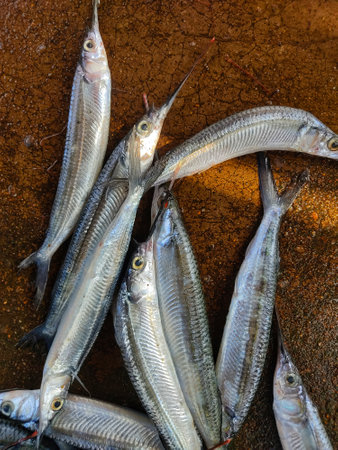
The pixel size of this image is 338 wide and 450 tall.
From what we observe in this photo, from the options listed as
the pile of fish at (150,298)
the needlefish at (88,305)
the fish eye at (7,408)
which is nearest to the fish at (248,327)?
the pile of fish at (150,298)

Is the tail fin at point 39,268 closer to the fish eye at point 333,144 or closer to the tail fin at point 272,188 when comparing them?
the tail fin at point 272,188

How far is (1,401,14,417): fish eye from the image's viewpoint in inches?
132

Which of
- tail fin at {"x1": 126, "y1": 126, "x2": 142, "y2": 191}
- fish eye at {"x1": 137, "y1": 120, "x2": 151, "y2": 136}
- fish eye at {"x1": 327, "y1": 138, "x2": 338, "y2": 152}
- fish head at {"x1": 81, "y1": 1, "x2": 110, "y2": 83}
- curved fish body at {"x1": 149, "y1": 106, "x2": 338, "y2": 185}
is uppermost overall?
fish head at {"x1": 81, "y1": 1, "x2": 110, "y2": 83}

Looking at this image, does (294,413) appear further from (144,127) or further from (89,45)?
(89,45)

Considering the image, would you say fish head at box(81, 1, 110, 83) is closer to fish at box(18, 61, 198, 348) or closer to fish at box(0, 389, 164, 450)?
fish at box(18, 61, 198, 348)

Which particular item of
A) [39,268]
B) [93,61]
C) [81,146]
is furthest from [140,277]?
[93,61]

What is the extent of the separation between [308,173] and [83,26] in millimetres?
2690

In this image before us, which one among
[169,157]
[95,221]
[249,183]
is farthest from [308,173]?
[95,221]

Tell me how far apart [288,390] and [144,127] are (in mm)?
2723

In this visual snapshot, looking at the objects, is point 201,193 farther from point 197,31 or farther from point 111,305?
point 197,31

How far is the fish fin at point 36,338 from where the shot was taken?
3459 mm

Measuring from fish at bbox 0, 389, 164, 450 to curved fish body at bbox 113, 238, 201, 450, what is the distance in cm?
26

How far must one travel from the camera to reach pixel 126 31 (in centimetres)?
385

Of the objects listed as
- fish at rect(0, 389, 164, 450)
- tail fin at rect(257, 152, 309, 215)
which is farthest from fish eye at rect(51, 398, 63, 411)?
tail fin at rect(257, 152, 309, 215)
